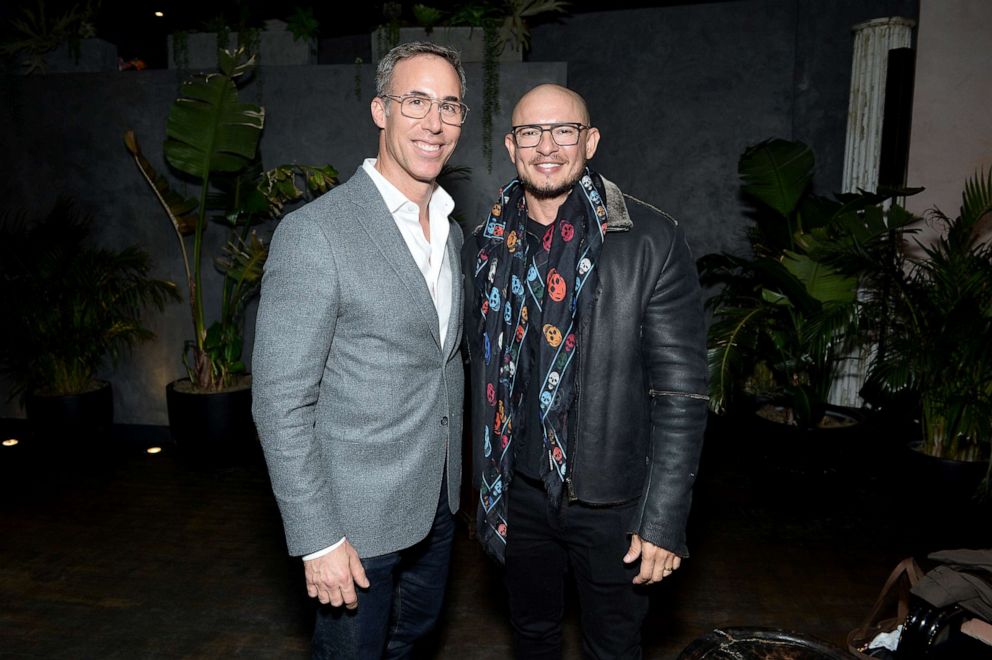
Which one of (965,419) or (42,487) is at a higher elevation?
(965,419)

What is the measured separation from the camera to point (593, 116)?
6762mm

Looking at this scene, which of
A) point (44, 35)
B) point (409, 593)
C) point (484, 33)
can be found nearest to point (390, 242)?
point (409, 593)

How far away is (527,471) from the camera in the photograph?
1976mm

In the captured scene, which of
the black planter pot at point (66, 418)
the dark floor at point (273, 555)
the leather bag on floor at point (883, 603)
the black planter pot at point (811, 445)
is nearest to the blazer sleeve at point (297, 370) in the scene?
the dark floor at point (273, 555)

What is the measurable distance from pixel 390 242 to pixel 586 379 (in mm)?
623

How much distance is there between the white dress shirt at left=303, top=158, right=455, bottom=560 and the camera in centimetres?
179

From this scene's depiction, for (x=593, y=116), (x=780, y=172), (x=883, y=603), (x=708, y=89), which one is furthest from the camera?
(x=593, y=116)

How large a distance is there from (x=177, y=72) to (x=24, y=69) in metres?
1.31

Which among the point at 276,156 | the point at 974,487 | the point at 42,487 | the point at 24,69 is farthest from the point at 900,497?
the point at 24,69

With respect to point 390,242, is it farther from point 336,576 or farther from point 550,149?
point 336,576

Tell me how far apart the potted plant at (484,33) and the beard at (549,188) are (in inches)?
124

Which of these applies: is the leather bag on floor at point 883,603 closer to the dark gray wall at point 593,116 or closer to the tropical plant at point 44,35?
the dark gray wall at point 593,116

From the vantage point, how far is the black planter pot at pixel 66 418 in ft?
16.3

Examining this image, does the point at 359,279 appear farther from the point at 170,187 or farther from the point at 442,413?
the point at 170,187
